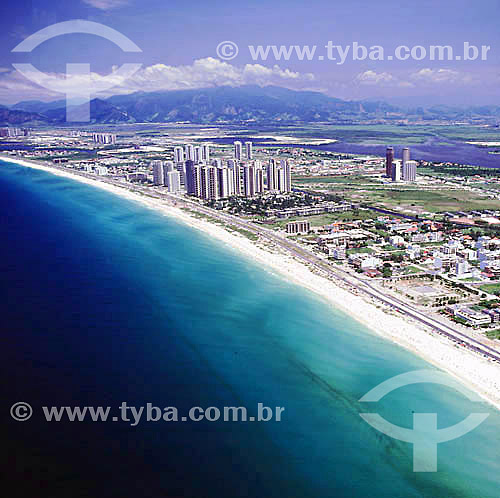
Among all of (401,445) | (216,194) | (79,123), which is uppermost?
(79,123)

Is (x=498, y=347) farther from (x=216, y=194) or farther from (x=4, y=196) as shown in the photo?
(x=4, y=196)

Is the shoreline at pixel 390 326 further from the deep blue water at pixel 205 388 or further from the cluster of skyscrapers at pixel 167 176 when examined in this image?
the cluster of skyscrapers at pixel 167 176

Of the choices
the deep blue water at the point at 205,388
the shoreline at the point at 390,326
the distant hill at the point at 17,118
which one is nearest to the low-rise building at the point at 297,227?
the shoreline at the point at 390,326

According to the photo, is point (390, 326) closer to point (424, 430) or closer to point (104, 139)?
point (424, 430)

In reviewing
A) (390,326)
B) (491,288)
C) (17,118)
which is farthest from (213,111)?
(390,326)

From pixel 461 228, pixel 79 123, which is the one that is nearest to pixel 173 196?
pixel 461 228
